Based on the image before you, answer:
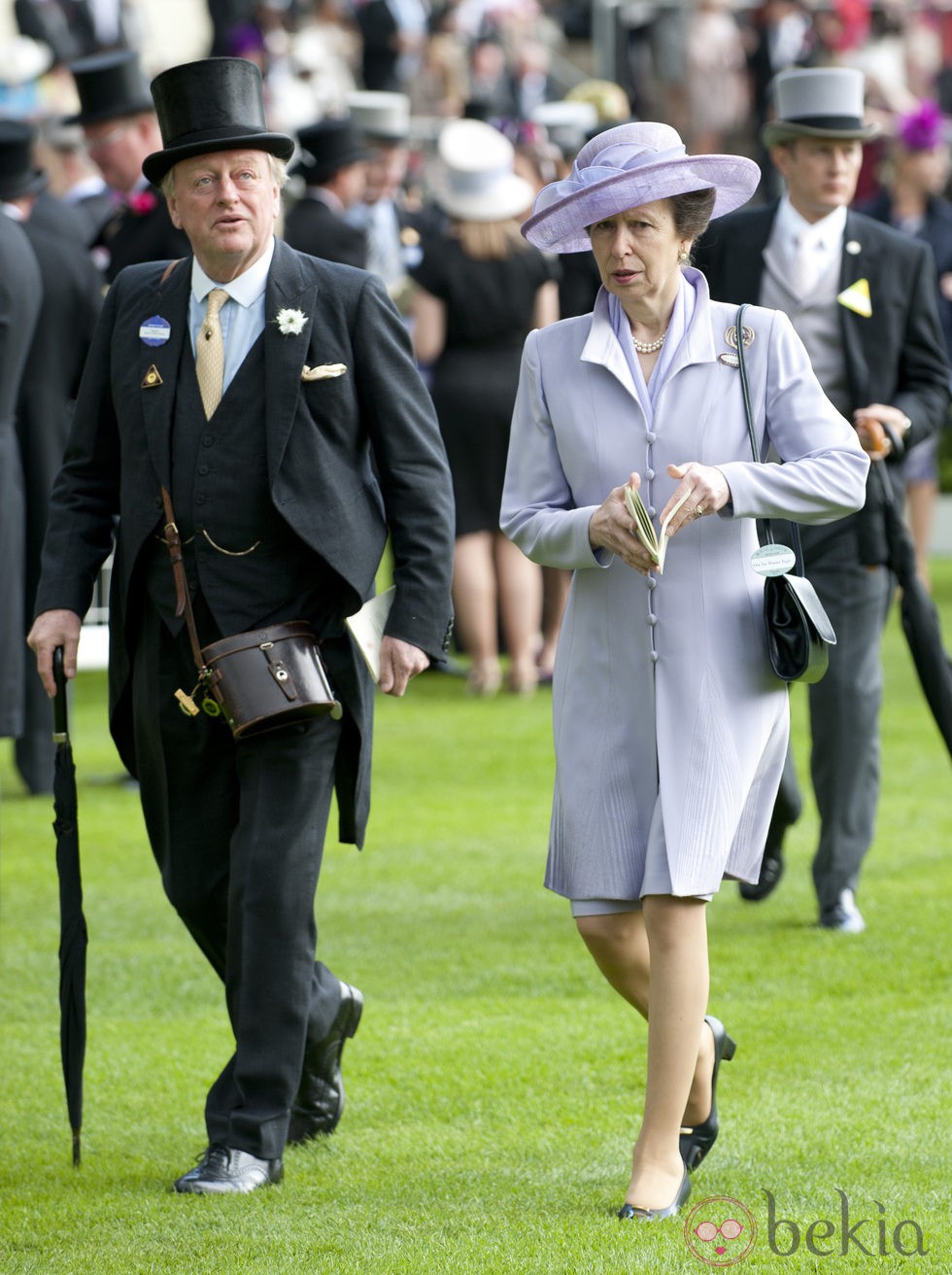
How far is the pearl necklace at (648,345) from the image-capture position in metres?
4.33

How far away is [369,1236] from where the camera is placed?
4250mm

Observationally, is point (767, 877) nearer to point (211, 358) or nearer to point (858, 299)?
point (858, 299)

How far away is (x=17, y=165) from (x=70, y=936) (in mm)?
4520

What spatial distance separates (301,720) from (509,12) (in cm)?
1722

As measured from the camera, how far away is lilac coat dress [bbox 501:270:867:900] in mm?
4203

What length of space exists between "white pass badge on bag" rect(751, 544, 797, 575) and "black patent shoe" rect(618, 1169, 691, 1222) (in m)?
1.17

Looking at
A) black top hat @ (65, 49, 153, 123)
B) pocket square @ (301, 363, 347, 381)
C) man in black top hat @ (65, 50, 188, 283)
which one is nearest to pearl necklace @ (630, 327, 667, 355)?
pocket square @ (301, 363, 347, 381)

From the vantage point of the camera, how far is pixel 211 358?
4.60 meters

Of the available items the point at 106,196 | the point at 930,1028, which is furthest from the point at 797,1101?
the point at 106,196

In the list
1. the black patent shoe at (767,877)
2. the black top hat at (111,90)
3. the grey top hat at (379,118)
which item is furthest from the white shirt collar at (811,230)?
the grey top hat at (379,118)

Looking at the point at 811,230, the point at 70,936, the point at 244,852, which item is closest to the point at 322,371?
the point at 244,852

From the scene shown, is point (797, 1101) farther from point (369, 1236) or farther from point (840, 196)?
point (840, 196)

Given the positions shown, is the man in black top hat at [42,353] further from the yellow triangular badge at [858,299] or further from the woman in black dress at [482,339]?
the yellow triangular badge at [858,299]

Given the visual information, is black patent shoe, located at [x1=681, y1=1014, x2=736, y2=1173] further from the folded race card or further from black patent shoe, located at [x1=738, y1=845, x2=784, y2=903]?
black patent shoe, located at [x1=738, y1=845, x2=784, y2=903]
